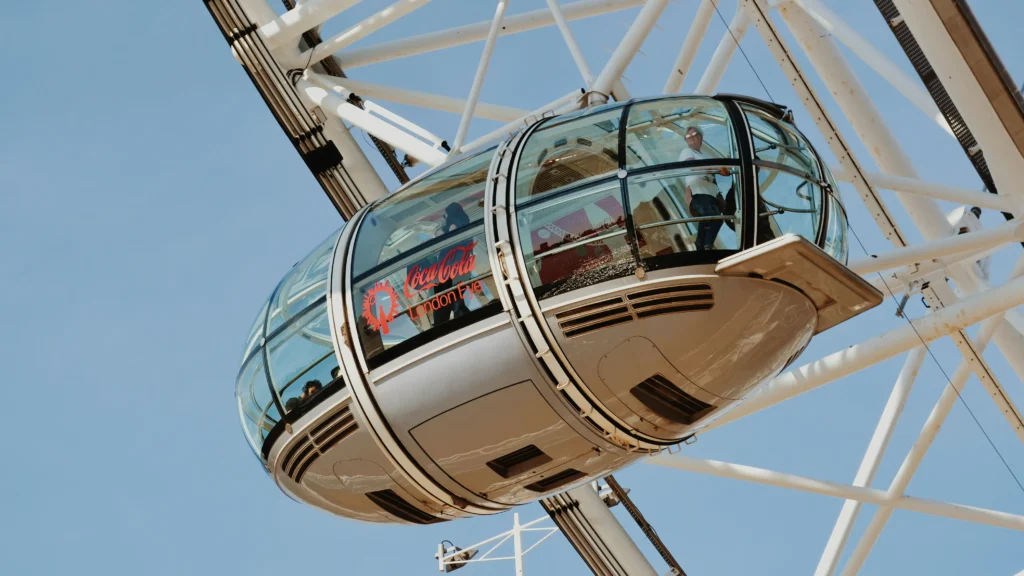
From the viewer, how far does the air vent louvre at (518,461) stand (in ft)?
38.9

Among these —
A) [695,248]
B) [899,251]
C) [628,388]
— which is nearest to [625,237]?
[695,248]

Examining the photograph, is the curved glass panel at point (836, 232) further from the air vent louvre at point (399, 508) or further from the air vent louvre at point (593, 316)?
the air vent louvre at point (399, 508)

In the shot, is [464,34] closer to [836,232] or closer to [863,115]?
[863,115]

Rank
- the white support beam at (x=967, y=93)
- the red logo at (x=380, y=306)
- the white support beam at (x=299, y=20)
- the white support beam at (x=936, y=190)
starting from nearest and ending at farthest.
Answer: the red logo at (x=380, y=306)
the white support beam at (x=967, y=93)
the white support beam at (x=936, y=190)
the white support beam at (x=299, y=20)

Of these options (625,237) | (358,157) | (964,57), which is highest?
(358,157)

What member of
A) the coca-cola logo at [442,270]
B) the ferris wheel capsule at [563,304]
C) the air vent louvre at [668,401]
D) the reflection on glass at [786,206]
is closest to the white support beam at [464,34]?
the ferris wheel capsule at [563,304]

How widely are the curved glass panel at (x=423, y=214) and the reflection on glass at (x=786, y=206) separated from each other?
2.13m

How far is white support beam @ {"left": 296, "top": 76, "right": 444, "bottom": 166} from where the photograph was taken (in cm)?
1769

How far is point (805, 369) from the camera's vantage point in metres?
17.5

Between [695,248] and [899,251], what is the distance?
5.15 metres

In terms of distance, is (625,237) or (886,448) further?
(886,448)

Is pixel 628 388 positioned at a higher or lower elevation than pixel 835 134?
lower

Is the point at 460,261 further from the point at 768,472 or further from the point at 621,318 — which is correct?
the point at 768,472

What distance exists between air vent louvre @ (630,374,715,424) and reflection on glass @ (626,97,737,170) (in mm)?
1638
